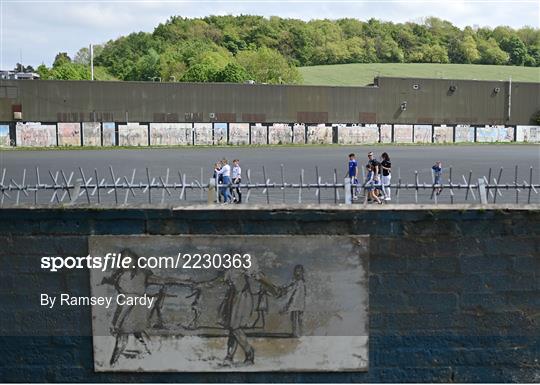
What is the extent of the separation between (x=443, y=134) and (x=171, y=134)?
102 ft

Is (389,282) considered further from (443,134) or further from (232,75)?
(232,75)

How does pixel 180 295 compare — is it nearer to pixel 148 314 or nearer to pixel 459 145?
pixel 148 314

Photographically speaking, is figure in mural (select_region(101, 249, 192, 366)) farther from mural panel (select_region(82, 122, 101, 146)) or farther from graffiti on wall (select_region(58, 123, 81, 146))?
graffiti on wall (select_region(58, 123, 81, 146))

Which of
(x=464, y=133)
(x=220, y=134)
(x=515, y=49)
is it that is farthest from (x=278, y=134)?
(x=515, y=49)

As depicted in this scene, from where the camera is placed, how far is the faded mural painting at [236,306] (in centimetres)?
661

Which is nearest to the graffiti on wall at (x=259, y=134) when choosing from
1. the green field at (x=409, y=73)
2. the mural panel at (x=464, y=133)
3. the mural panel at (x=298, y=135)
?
the mural panel at (x=298, y=135)

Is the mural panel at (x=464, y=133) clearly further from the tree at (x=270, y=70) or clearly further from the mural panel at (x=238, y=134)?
the tree at (x=270, y=70)

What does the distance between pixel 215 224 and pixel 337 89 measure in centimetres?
6856

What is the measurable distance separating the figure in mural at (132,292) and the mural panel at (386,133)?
7068cm

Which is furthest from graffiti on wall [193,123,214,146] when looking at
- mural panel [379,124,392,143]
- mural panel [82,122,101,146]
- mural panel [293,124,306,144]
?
mural panel [379,124,392,143]

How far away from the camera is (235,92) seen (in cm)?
7112

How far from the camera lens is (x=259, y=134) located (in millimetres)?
70875

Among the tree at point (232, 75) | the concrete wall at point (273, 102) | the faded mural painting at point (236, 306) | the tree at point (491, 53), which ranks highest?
the tree at point (491, 53)

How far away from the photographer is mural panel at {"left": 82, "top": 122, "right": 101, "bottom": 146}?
66625mm
